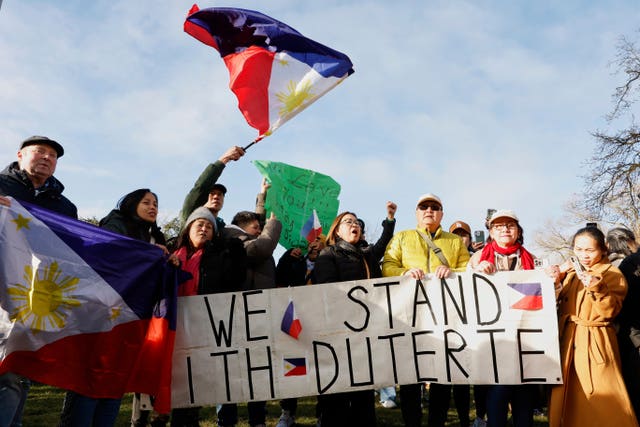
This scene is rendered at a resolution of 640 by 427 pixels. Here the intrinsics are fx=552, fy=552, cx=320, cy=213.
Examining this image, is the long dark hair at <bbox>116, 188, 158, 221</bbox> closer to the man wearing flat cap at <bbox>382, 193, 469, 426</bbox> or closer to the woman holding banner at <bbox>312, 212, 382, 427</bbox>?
the woman holding banner at <bbox>312, 212, 382, 427</bbox>

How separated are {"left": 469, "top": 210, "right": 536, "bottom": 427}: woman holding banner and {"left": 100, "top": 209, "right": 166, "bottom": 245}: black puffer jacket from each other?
9.40 feet

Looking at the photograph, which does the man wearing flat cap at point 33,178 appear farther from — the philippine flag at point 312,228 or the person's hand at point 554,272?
the person's hand at point 554,272

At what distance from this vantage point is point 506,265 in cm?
483

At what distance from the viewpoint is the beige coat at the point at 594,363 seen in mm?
4188

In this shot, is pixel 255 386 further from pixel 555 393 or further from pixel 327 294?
pixel 555 393

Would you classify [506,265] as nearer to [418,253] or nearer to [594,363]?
[418,253]

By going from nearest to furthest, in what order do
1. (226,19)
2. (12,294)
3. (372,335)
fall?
(12,294) < (372,335) < (226,19)

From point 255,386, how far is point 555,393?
244 cm

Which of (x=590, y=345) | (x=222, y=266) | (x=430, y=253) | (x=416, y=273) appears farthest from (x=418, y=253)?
(x=222, y=266)

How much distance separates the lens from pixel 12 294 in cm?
400

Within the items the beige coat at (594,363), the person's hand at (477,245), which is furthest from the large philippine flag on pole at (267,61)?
the beige coat at (594,363)

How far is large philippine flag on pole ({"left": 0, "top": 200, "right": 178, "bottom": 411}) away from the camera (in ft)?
13.2

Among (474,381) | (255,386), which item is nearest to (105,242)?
(255,386)

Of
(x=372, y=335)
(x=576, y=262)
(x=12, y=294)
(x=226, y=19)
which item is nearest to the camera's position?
(x=12, y=294)
